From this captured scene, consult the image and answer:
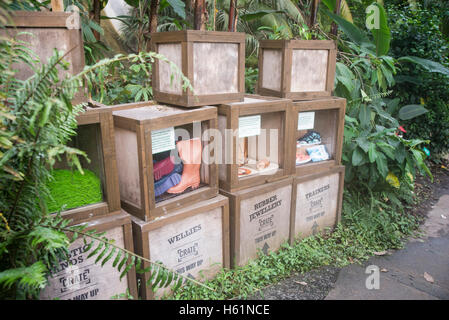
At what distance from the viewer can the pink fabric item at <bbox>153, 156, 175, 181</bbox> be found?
2.30 meters

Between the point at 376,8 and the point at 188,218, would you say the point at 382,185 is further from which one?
the point at 188,218

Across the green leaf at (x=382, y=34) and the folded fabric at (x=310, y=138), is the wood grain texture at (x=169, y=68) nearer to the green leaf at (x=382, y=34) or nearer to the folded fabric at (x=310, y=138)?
the folded fabric at (x=310, y=138)

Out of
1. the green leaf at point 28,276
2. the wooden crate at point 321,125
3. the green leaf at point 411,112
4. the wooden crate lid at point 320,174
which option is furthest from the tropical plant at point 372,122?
the green leaf at point 28,276

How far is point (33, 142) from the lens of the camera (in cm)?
135

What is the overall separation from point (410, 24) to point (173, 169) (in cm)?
396

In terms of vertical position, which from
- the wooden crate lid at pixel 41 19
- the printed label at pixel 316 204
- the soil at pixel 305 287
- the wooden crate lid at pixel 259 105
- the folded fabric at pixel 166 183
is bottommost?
the soil at pixel 305 287

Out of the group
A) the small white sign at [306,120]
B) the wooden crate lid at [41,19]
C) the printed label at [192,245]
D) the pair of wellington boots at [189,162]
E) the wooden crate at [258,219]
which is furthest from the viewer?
the small white sign at [306,120]

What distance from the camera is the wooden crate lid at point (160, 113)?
208 centimetres

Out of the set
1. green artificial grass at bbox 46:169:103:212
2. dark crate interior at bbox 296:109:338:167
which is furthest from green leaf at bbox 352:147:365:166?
green artificial grass at bbox 46:169:103:212

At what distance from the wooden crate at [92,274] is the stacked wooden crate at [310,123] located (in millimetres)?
1344

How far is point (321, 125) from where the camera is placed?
10.7ft
